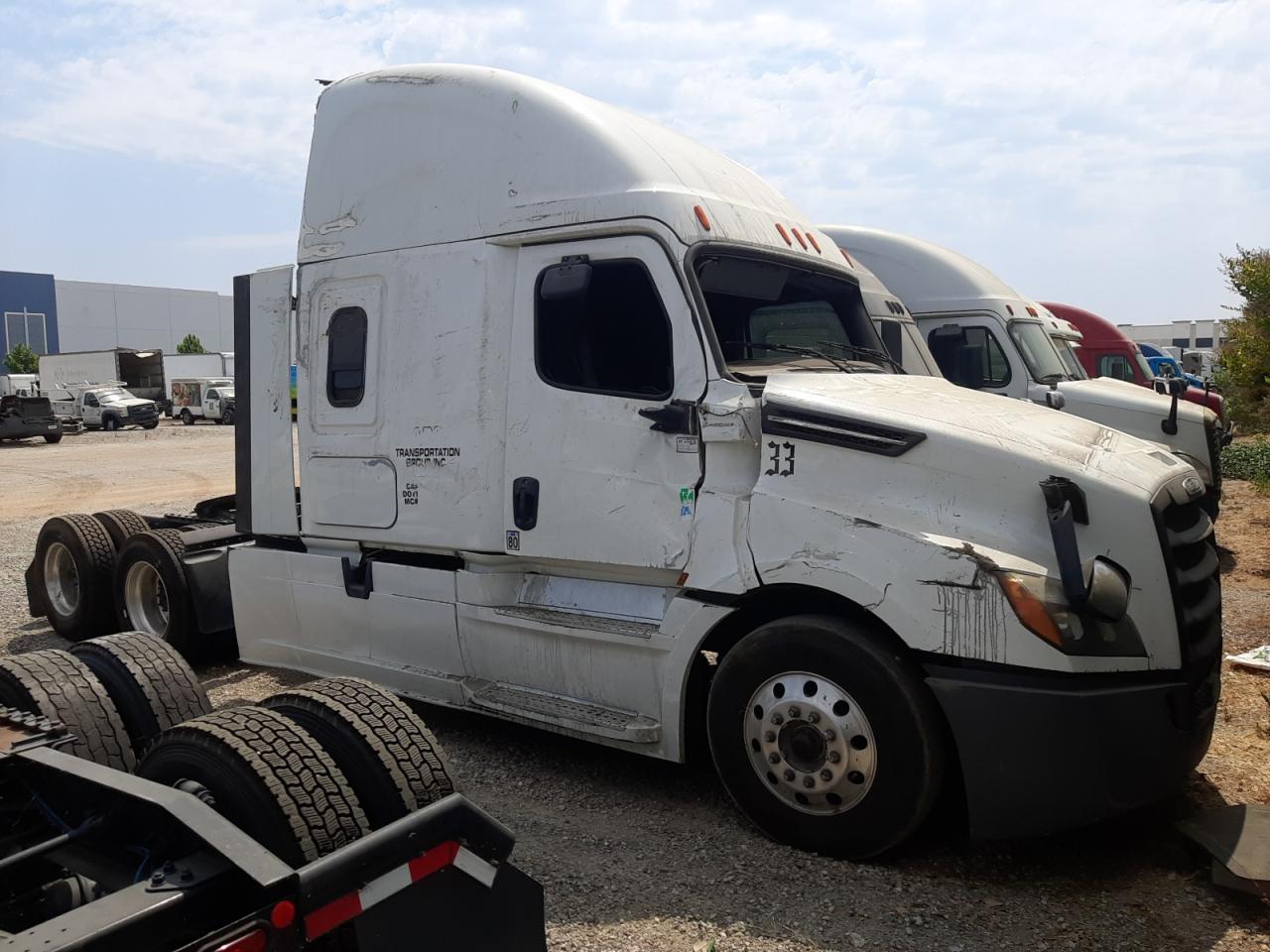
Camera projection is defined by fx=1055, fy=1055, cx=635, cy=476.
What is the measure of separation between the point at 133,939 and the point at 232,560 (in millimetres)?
4463

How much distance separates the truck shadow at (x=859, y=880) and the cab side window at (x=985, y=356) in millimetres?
5833

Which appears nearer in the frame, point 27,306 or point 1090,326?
point 1090,326

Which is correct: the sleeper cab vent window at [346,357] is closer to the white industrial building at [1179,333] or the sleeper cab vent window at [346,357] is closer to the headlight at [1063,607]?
the headlight at [1063,607]

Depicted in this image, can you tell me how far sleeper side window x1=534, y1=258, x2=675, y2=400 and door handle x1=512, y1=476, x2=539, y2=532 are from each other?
49cm

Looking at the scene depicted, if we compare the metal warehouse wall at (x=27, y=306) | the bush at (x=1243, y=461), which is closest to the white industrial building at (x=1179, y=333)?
the bush at (x=1243, y=461)

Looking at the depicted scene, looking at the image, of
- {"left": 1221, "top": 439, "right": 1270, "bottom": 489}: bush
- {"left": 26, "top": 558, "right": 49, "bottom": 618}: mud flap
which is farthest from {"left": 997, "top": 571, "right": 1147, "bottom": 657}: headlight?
{"left": 1221, "top": 439, "right": 1270, "bottom": 489}: bush

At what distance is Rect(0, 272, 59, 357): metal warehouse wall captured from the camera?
242 ft

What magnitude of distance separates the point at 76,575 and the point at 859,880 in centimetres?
651

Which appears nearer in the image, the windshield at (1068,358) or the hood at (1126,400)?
the hood at (1126,400)

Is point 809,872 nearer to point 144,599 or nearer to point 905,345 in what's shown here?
point 905,345

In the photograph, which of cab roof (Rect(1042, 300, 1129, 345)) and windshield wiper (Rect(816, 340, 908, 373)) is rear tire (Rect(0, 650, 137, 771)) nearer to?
windshield wiper (Rect(816, 340, 908, 373))

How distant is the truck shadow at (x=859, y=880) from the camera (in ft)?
11.9

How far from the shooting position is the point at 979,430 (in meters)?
4.05

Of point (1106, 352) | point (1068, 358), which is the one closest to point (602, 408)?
point (1068, 358)
